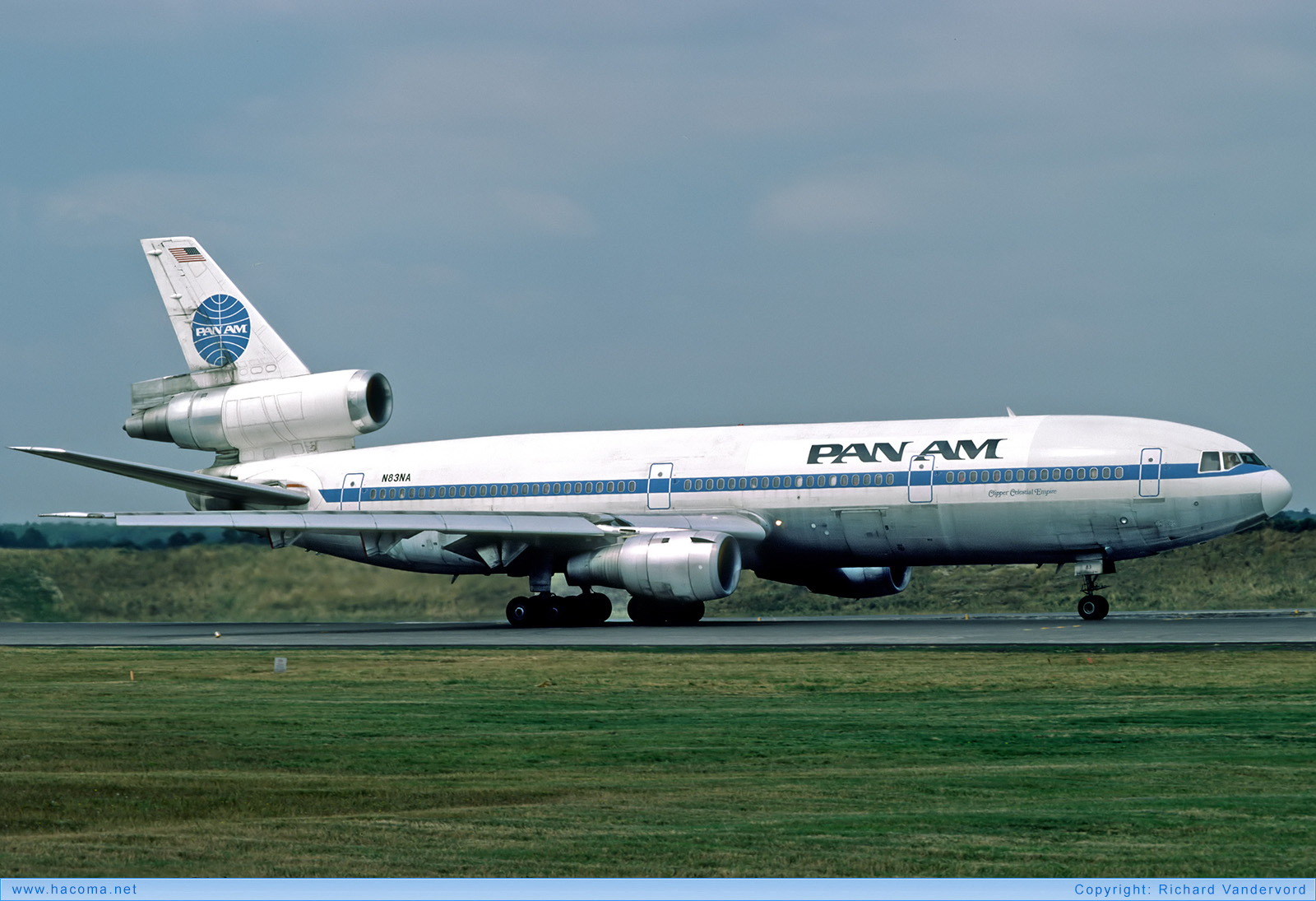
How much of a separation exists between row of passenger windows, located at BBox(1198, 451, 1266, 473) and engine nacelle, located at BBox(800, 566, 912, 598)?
26.7 ft

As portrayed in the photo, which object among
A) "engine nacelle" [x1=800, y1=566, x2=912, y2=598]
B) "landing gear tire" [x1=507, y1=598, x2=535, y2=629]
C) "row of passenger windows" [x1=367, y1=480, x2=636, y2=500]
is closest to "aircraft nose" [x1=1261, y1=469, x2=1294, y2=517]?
"engine nacelle" [x1=800, y1=566, x2=912, y2=598]

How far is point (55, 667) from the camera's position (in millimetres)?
23875

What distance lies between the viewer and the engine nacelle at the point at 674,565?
32125 mm

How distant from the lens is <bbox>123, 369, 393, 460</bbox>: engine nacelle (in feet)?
132

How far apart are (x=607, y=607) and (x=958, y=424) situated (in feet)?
29.8

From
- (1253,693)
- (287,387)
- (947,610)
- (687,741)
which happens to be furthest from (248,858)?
(947,610)

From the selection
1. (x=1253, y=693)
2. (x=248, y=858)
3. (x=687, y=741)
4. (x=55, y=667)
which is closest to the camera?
(x=248, y=858)

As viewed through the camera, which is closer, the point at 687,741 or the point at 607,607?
the point at 687,741

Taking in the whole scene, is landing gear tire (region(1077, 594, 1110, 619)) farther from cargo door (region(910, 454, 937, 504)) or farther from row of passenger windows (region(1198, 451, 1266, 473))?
cargo door (region(910, 454, 937, 504))

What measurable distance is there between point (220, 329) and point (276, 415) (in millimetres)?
3372

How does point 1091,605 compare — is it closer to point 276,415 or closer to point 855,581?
point 855,581

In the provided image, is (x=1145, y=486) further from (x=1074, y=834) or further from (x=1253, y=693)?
(x=1074, y=834)

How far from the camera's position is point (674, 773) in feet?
40.2

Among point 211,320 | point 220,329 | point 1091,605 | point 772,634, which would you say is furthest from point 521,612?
point 211,320
